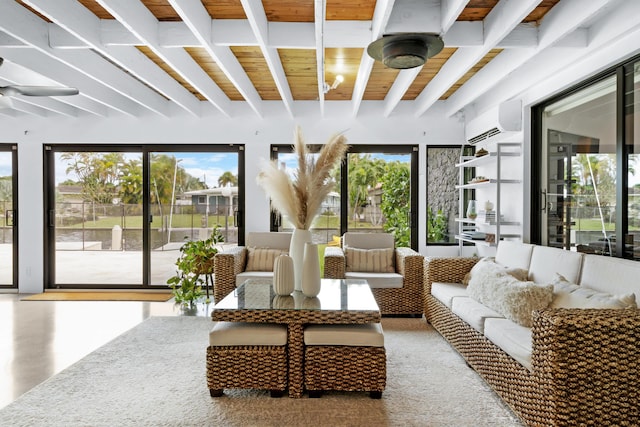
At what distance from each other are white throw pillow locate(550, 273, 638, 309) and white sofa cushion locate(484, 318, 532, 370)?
0.86ft

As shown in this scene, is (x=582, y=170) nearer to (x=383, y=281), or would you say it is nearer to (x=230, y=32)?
(x=383, y=281)

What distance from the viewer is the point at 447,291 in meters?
3.67

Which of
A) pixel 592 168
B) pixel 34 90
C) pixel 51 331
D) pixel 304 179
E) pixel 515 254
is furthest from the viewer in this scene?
pixel 51 331

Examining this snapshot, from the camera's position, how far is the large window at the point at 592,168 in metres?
2.90

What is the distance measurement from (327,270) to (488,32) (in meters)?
2.56

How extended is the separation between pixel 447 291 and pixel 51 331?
3.55 m

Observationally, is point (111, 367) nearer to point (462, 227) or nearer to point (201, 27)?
point (201, 27)

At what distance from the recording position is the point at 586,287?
8.47 ft

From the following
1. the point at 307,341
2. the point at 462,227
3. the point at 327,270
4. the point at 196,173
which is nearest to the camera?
the point at 307,341

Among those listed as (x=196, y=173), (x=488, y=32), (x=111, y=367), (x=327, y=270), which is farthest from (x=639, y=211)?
(x=196, y=173)

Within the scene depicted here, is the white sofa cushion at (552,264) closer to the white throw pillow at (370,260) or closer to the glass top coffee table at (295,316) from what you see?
the glass top coffee table at (295,316)

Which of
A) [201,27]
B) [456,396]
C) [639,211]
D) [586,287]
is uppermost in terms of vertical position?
[201,27]

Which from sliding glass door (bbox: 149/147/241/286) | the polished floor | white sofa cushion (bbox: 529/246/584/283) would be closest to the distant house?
sliding glass door (bbox: 149/147/241/286)

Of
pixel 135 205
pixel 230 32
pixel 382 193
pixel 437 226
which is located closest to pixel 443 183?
pixel 437 226
